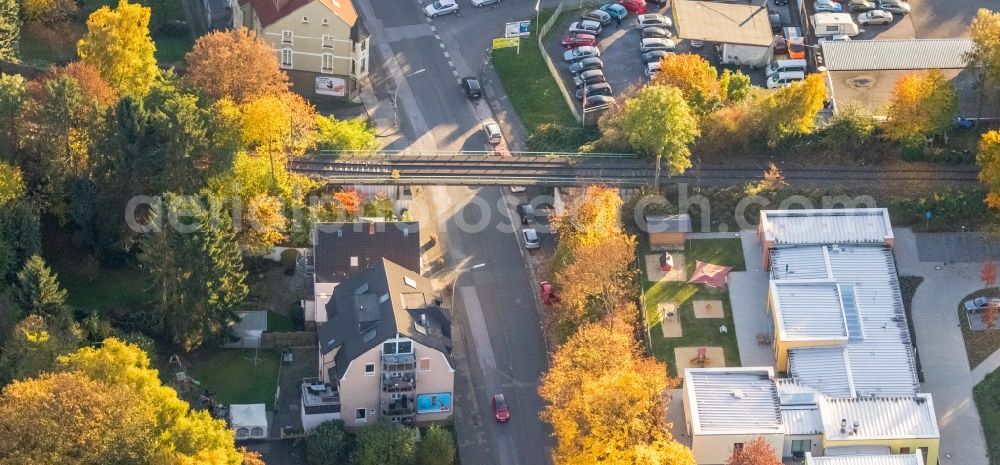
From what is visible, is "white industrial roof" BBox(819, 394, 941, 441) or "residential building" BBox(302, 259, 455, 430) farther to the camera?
"residential building" BBox(302, 259, 455, 430)

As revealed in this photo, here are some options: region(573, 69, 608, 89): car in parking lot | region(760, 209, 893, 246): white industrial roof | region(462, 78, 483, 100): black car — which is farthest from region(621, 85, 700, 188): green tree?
region(462, 78, 483, 100): black car

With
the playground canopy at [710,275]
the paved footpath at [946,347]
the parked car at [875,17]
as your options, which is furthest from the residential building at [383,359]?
the parked car at [875,17]

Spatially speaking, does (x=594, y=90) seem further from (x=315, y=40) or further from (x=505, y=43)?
(x=315, y=40)

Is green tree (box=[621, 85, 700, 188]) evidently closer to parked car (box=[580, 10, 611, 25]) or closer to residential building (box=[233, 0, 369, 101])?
parked car (box=[580, 10, 611, 25])

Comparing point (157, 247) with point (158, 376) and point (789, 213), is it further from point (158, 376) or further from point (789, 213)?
point (789, 213)

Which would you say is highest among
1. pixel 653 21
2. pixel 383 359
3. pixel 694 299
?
pixel 653 21

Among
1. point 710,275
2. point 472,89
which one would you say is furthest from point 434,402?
point 472,89

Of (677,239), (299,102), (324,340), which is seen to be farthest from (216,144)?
(677,239)
